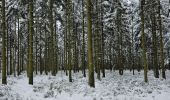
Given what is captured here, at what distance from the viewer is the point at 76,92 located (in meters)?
15.8

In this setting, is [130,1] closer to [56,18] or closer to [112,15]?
[112,15]

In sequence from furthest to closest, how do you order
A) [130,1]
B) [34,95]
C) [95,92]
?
1. [130,1]
2. [95,92]
3. [34,95]

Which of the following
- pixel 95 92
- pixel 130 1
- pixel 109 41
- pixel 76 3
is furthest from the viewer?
pixel 130 1

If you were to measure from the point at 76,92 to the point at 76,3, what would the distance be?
21.5m

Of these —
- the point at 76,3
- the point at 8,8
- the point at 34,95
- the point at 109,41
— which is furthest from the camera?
the point at 109,41

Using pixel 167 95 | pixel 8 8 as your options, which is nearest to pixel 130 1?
pixel 8 8

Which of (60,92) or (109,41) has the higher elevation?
(109,41)

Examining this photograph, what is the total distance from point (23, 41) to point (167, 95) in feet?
112

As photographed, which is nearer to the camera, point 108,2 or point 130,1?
point 108,2

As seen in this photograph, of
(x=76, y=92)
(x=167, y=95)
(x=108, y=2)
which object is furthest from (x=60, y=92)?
(x=108, y=2)

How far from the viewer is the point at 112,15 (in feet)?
117

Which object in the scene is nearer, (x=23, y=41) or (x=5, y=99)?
(x=5, y=99)

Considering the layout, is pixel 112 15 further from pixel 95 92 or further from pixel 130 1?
pixel 95 92

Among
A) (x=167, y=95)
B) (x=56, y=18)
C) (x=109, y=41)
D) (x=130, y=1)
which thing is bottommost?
(x=167, y=95)
